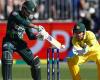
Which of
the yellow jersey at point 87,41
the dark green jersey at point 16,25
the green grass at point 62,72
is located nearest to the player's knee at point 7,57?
the dark green jersey at point 16,25

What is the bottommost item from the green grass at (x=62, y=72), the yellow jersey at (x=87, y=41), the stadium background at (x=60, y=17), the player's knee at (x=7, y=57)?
the green grass at (x=62, y=72)

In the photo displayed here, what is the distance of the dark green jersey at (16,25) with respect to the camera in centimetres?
1207

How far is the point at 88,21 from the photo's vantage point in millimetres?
20703

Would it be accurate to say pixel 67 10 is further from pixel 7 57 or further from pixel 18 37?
pixel 7 57

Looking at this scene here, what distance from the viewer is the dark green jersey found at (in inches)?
475

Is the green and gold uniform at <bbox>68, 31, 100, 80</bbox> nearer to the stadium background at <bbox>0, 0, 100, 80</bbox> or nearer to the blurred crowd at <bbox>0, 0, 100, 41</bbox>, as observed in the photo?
the stadium background at <bbox>0, 0, 100, 80</bbox>

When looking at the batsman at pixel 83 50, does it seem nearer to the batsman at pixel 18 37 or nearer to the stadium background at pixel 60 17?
the batsman at pixel 18 37

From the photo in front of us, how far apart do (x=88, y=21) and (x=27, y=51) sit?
8388mm

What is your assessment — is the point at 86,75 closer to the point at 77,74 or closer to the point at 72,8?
the point at 77,74

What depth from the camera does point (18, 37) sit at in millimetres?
12391

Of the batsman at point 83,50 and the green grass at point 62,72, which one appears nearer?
the batsman at point 83,50

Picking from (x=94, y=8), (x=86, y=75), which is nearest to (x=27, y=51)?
(x=86, y=75)

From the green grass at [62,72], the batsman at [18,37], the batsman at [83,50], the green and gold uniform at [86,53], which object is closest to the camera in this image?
the batsman at [18,37]

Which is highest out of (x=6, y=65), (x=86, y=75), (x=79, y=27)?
(x=79, y=27)
